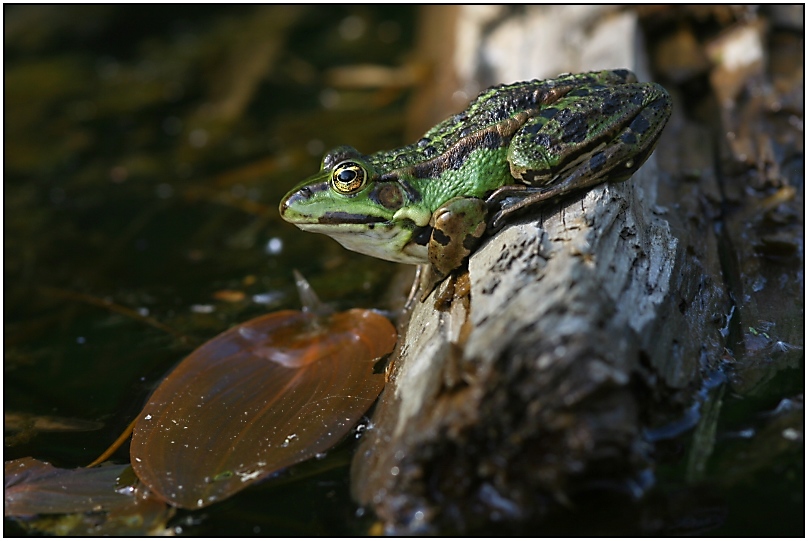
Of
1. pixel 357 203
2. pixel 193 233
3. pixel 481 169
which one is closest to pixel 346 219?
pixel 357 203

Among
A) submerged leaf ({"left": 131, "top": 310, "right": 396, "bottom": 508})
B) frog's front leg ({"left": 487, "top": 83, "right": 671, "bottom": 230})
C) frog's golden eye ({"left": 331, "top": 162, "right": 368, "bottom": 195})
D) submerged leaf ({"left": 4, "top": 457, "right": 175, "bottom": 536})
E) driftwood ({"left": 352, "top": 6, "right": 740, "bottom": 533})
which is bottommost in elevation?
submerged leaf ({"left": 4, "top": 457, "right": 175, "bottom": 536})

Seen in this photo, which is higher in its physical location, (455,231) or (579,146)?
(579,146)

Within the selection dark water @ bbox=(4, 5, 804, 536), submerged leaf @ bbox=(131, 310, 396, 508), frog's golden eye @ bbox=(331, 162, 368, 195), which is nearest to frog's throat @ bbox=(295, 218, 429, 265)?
frog's golden eye @ bbox=(331, 162, 368, 195)

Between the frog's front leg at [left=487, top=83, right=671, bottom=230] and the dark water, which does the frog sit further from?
the dark water

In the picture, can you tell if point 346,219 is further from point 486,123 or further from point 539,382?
point 539,382

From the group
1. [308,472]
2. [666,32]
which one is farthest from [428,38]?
[308,472]

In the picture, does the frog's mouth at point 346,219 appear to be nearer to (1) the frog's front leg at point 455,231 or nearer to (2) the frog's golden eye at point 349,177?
(2) the frog's golden eye at point 349,177

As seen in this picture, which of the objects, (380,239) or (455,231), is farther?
(380,239)
